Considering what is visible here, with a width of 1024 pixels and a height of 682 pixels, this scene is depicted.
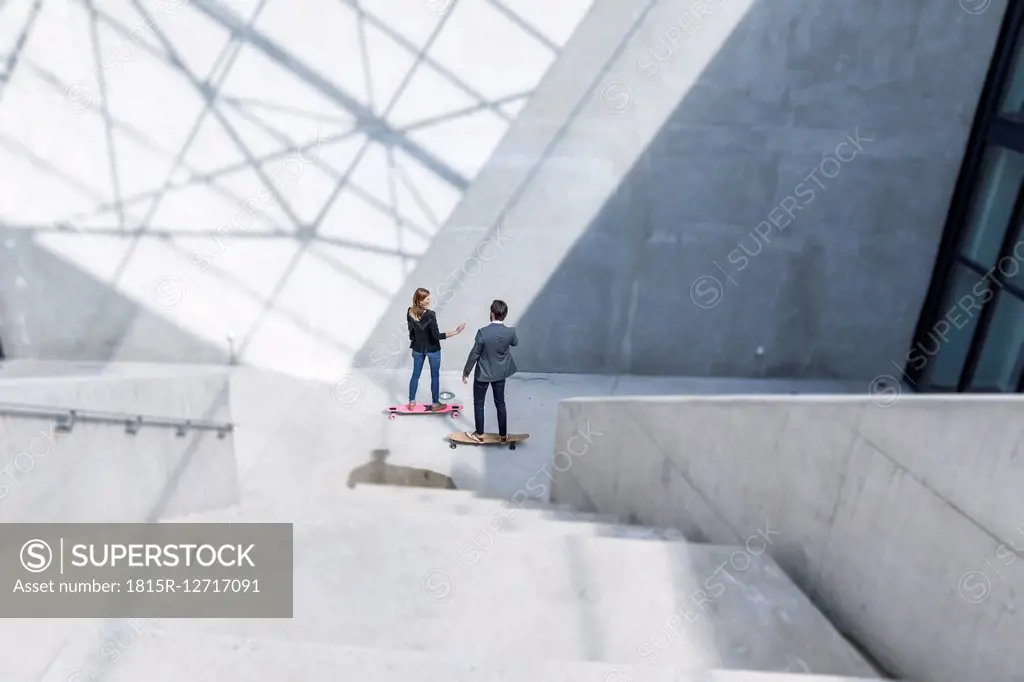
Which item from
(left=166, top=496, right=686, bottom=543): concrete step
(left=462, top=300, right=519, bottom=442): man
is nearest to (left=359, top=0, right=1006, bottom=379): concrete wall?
(left=462, top=300, right=519, bottom=442): man

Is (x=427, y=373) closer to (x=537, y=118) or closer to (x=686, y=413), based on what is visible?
(x=537, y=118)

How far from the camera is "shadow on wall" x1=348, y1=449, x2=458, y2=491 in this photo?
21.6ft

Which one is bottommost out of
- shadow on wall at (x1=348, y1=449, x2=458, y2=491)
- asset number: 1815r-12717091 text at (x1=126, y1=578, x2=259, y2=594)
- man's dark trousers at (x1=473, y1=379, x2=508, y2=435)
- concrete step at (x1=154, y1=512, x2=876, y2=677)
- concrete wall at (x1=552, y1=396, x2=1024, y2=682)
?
shadow on wall at (x1=348, y1=449, x2=458, y2=491)

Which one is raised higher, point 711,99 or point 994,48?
point 994,48

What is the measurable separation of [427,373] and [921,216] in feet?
21.7

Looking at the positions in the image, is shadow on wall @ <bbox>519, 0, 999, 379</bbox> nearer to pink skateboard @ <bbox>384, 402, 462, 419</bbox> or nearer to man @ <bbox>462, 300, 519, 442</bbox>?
pink skateboard @ <bbox>384, 402, 462, 419</bbox>

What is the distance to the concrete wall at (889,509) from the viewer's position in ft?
6.47

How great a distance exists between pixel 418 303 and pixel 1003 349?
6.86 metres

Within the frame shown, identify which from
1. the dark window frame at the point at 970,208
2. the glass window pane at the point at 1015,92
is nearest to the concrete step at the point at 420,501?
the dark window frame at the point at 970,208

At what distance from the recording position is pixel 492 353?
21.2 feet

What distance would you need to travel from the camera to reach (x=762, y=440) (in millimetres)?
3146

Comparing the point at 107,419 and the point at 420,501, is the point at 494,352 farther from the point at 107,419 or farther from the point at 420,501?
the point at 107,419

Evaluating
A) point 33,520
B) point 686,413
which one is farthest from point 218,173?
point 686,413

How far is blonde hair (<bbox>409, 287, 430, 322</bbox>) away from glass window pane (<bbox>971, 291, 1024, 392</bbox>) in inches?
262
